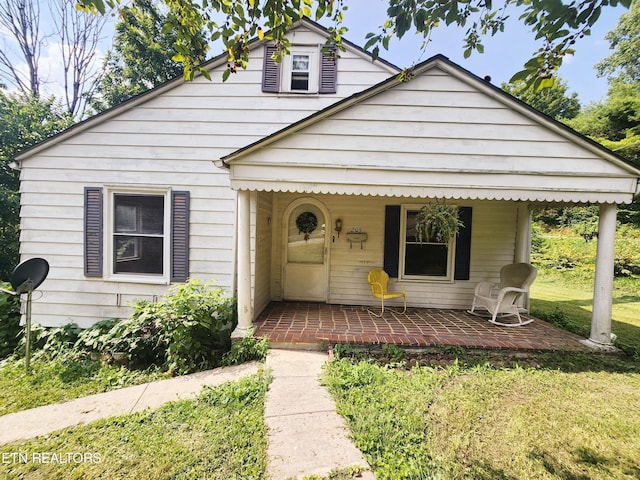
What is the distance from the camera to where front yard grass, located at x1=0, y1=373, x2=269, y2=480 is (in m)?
2.12

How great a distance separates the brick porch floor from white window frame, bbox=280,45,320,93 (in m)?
4.24

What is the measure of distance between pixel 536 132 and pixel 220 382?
5237mm

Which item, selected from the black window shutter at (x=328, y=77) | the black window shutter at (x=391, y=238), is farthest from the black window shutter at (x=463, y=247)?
the black window shutter at (x=328, y=77)

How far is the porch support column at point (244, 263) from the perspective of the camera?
4090 mm

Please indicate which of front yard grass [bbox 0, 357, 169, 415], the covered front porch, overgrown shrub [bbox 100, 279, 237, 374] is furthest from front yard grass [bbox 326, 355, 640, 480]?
front yard grass [bbox 0, 357, 169, 415]

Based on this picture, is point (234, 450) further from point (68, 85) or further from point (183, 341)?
point (68, 85)

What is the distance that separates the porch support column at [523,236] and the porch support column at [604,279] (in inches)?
64.8

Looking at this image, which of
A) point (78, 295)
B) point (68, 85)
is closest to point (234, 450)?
point (78, 295)

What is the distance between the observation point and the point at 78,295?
Answer: 16.7 feet

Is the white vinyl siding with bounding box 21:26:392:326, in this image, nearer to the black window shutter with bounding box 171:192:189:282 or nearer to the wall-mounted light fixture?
the black window shutter with bounding box 171:192:189:282

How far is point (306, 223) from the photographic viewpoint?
6.05 metres

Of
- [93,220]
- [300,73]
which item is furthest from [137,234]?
[300,73]

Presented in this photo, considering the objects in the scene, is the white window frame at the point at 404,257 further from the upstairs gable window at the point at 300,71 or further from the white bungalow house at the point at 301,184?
the upstairs gable window at the point at 300,71

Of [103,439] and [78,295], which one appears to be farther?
[78,295]
